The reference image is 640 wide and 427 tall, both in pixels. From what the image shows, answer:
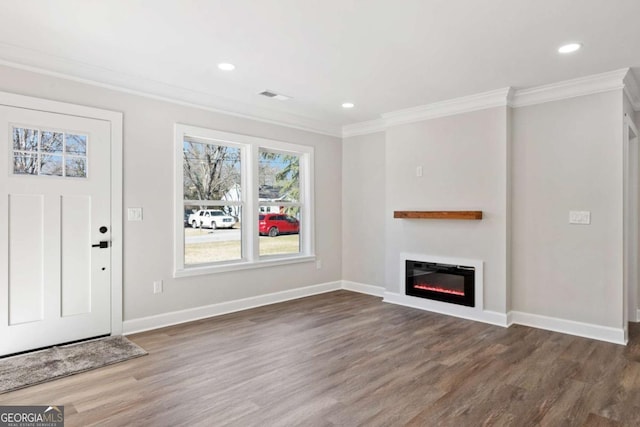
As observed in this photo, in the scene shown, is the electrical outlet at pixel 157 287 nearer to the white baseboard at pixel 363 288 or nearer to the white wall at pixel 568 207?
the white baseboard at pixel 363 288

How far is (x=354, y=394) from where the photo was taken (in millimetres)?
2582

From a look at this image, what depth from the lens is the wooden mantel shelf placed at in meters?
4.33

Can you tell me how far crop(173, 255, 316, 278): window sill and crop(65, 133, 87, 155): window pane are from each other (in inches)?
60.3

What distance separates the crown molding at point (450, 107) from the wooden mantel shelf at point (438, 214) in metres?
1.20

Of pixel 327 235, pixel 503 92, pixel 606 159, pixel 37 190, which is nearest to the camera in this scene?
pixel 37 190

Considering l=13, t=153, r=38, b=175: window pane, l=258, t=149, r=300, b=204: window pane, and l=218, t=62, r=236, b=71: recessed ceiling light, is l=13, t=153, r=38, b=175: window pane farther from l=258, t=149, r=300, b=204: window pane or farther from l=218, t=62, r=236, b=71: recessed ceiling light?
l=258, t=149, r=300, b=204: window pane

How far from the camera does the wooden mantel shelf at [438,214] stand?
4.33 meters

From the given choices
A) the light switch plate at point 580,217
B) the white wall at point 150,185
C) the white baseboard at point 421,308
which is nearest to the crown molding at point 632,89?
the light switch plate at point 580,217

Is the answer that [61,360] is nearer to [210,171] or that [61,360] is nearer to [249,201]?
[210,171]

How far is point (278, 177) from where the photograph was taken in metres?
5.37

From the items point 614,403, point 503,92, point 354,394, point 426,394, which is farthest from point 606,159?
point 354,394

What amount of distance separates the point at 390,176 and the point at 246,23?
3.07 m

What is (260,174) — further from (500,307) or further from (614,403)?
(614,403)

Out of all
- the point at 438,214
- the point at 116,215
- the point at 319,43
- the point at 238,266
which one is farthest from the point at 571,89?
the point at 116,215
